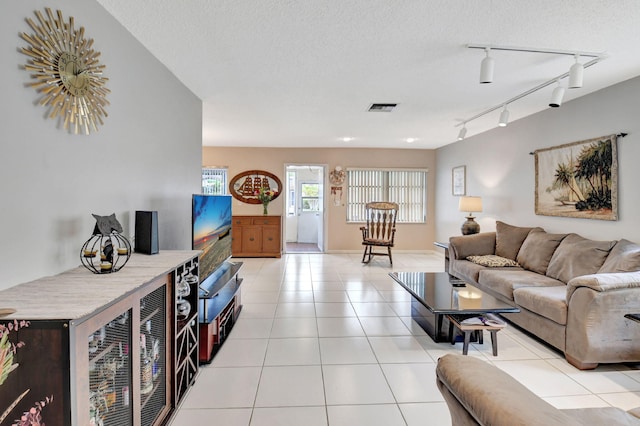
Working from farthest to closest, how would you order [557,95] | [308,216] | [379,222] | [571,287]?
[308,216] → [379,222] → [557,95] → [571,287]

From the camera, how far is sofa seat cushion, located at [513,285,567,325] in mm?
2484

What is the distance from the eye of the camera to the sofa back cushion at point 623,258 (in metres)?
2.54

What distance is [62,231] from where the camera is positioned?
4.95 ft

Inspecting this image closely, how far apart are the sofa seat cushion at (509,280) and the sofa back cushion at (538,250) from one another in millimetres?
122

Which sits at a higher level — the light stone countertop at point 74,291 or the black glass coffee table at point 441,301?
the light stone countertop at point 74,291

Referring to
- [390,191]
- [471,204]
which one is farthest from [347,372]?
[390,191]

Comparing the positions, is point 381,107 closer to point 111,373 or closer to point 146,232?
point 146,232

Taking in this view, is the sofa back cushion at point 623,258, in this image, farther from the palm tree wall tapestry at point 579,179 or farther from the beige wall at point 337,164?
the beige wall at point 337,164

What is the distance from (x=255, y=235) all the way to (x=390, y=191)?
Result: 124 inches

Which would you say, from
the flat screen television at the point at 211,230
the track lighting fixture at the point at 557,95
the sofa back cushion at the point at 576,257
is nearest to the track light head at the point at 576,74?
the track lighting fixture at the point at 557,95

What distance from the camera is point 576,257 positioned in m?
3.09

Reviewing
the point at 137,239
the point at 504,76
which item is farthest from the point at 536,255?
the point at 137,239

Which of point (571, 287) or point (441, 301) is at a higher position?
point (571, 287)

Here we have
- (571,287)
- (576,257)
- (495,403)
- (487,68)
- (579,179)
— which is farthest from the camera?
(579,179)
